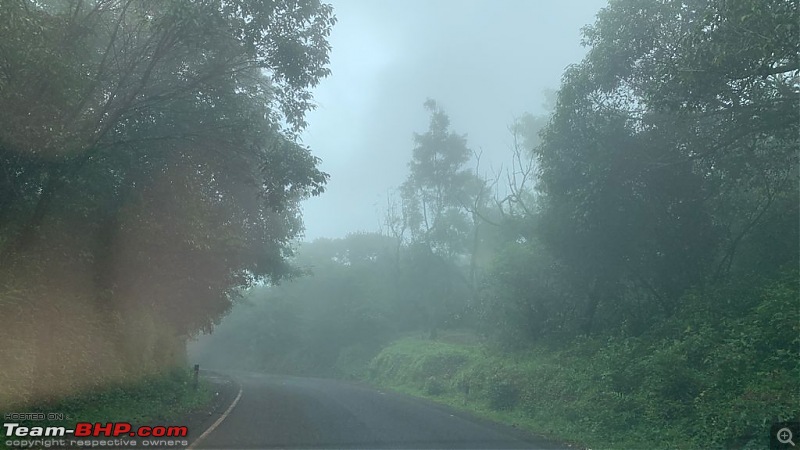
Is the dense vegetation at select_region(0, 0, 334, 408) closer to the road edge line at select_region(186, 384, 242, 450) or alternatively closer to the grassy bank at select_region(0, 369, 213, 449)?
the grassy bank at select_region(0, 369, 213, 449)

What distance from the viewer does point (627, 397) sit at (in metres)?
14.9

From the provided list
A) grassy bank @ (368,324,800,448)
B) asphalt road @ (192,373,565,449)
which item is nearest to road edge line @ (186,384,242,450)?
asphalt road @ (192,373,565,449)

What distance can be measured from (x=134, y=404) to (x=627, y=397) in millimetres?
10899

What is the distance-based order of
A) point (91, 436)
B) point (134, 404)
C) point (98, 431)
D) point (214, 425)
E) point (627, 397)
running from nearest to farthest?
1. point (91, 436)
2. point (98, 431)
3. point (214, 425)
4. point (134, 404)
5. point (627, 397)

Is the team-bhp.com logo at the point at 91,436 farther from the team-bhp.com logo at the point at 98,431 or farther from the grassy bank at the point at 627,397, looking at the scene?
the grassy bank at the point at 627,397

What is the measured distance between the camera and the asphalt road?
37.9ft

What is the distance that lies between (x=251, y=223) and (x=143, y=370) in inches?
256

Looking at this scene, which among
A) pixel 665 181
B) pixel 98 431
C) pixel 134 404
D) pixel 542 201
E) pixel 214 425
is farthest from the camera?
pixel 542 201

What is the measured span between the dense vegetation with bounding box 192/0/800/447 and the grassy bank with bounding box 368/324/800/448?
0.16 feet

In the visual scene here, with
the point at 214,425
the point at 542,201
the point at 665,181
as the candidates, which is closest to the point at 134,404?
the point at 214,425

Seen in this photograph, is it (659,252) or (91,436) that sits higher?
(659,252)

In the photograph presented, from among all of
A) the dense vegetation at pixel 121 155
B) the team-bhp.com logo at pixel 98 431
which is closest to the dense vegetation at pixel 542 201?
the dense vegetation at pixel 121 155

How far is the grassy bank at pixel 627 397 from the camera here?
11420 millimetres

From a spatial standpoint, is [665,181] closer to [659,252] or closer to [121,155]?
[659,252]
